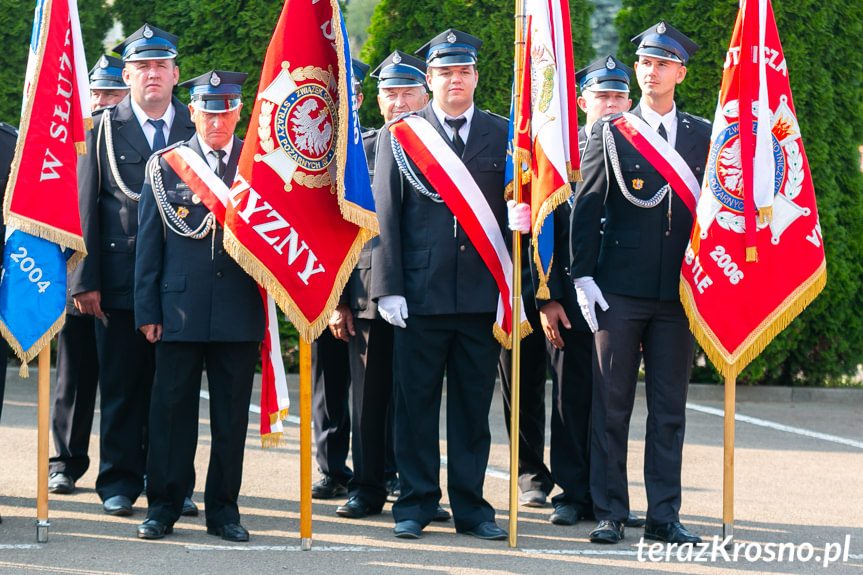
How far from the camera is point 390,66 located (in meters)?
6.68

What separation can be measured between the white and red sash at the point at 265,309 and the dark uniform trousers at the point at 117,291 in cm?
64

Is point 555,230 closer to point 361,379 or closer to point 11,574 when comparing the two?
point 361,379

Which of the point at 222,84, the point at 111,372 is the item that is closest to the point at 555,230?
the point at 222,84

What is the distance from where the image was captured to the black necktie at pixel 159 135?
243 inches

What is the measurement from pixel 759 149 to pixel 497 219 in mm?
1228

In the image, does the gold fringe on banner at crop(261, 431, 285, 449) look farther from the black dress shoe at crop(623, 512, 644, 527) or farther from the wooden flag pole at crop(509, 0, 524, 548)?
the black dress shoe at crop(623, 512, 644, 527)

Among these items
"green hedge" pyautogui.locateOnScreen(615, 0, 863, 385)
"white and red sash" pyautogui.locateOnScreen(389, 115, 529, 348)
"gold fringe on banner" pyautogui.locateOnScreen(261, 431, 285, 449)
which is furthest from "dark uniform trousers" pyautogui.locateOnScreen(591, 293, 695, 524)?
→ "green hedge" pyautogui.locateOnScreen(615, 0, 863, 385)

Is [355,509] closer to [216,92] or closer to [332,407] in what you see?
[332,407]

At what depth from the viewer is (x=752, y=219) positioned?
5.35 meters

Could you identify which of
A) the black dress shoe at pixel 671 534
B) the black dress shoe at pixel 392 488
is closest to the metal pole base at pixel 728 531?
the black dress shoe at pixel 671 534

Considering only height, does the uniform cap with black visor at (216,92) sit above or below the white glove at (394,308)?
above

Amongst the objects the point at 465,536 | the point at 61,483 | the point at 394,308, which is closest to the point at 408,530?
the point at 465,536

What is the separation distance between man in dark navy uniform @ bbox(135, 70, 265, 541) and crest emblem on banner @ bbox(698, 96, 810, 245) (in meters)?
2.12

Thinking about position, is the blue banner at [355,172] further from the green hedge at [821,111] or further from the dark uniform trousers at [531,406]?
the green hedge at [821,111]
